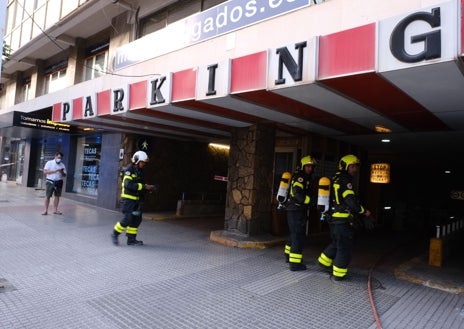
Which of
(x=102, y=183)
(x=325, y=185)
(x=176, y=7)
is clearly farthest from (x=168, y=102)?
(x=102, y=183)

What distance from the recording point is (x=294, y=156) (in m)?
9.20

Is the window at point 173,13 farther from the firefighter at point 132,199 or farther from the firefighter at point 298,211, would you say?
the firefighter at point 298,211

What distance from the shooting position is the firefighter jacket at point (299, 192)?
6035 millimetres

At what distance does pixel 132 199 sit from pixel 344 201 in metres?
3.96

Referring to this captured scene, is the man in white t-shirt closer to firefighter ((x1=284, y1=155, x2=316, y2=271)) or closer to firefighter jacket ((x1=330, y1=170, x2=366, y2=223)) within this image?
firefighter ((x1=284, y1=155, x2=316, y2=271))

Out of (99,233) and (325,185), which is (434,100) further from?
(99,233)

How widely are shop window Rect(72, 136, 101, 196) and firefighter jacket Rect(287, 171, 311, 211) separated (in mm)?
9237

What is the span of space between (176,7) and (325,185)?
7.47m

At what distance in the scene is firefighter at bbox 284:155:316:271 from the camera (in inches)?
232

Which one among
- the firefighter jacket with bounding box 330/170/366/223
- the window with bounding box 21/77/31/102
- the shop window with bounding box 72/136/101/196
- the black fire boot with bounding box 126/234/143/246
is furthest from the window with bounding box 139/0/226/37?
the window with bounding box 21/77/31/102

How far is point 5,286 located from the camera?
14.7 ft

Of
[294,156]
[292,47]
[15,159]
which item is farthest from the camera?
[15,159]

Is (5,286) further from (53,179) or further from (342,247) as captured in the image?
(53,179)

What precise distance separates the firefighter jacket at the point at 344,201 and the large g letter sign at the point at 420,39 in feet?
7.39
